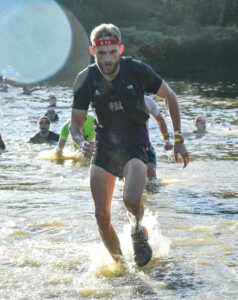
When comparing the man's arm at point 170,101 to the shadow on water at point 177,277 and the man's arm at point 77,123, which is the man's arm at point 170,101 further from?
the shadow on water at point 177,277

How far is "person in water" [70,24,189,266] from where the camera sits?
6094mm

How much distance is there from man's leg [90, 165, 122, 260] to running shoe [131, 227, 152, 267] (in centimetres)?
24

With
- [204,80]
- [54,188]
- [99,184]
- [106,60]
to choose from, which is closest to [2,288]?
[99,184]

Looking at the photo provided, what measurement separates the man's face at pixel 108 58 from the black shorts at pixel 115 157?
732 mm

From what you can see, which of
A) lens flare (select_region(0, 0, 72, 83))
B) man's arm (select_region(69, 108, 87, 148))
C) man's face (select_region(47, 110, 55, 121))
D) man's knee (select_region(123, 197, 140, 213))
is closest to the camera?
man's knee (select_region(123, 197, 140, 213))

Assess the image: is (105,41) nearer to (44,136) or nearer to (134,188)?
(134,188)

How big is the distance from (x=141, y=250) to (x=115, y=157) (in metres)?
0.91

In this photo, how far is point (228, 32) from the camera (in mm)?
53312

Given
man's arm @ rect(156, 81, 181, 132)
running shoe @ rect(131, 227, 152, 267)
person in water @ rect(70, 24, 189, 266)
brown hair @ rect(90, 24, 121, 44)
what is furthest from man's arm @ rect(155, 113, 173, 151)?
brown hair @ rect(90, 24, 121, 44)

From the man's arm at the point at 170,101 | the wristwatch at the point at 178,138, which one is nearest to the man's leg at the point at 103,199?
the wristwatch at the point at 178,138

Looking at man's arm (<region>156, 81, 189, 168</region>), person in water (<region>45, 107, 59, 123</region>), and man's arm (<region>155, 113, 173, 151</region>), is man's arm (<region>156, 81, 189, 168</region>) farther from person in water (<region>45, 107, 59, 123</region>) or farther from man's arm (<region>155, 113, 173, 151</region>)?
person in water (<region>45, 107, 59, 123</region>)

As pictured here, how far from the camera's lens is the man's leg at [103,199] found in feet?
20.2

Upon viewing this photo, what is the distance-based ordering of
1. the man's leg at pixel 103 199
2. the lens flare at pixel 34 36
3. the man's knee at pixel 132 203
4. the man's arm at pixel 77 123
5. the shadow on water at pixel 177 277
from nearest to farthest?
the shadow on water at pixel 177 277, the man's knee at pixel 132 203, the man's leg at pixel 103 199, the man's arm at pixel 77 123, the lens flare at pixel 34 36

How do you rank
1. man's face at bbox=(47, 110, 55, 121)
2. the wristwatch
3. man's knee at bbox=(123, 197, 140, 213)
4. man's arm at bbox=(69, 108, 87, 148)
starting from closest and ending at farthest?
man's knee at bbox=(123, 197, 140, 213)
man's arm at bbox=(69, 108, 87, 148)
the wristwatch
man's face at bbox=(47, 110, 55, 121)
